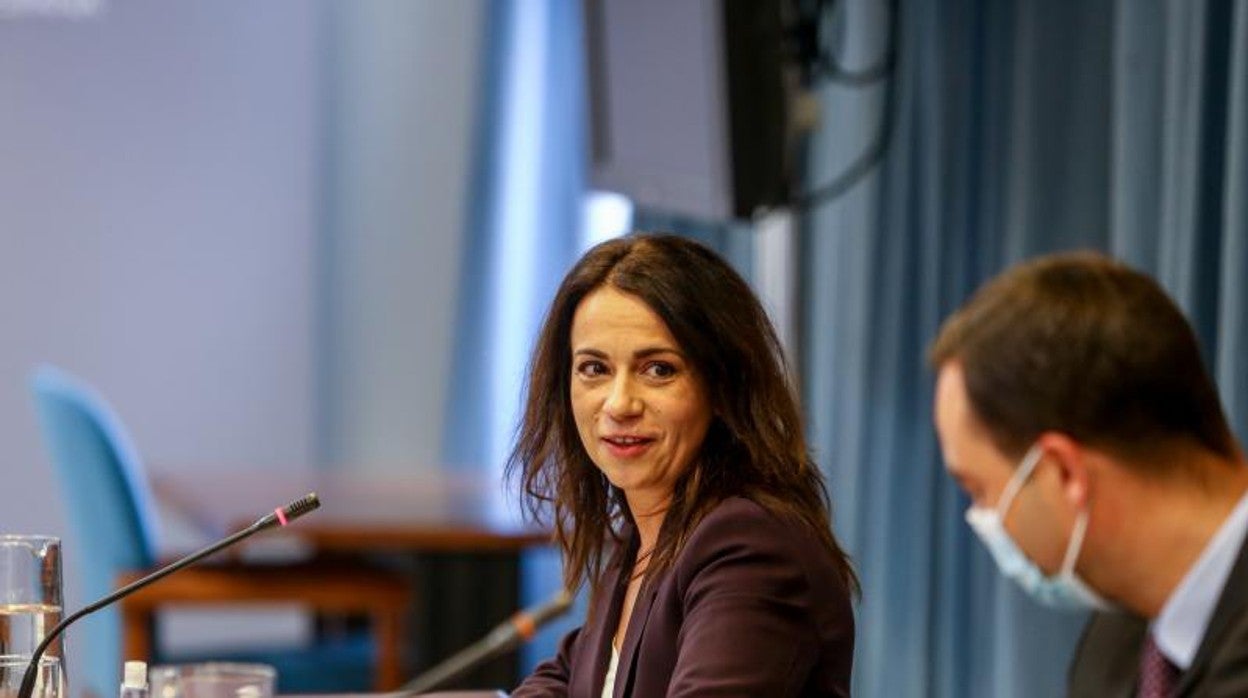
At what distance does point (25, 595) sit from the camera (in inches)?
85.3

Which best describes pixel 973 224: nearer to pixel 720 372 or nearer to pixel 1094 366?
pixel 720 372

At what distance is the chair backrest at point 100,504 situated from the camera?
4641mm

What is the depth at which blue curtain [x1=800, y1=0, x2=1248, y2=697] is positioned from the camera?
302 cm

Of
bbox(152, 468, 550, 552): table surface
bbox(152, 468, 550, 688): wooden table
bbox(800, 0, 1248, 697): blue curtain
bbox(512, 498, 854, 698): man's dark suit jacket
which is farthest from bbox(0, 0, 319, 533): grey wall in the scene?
bbox(512, 498, 854, 698): man's dark suit jacket

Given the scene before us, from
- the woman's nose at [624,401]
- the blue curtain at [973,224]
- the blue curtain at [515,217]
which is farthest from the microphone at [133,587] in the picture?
the blue curtain at [515,217]

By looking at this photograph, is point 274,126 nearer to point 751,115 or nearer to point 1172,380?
point 751,115

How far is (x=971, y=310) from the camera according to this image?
1570 mm

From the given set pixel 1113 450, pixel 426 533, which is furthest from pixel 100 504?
pixel 1113 450

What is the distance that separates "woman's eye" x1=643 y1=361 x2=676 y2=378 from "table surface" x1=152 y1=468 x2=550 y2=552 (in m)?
1.74

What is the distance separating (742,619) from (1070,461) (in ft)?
1.99

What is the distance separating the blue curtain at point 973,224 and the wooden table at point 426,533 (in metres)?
0.85

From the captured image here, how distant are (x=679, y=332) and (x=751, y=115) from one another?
5.70 feet

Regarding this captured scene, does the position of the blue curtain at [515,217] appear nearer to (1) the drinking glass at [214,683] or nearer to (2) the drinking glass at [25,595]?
(1) the drinking glass at [214,683]

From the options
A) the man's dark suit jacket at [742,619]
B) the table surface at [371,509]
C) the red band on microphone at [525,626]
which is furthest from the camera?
the table surface at [371,509]
